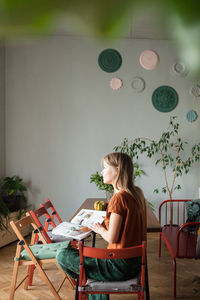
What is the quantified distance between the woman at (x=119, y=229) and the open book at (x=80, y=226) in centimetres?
15

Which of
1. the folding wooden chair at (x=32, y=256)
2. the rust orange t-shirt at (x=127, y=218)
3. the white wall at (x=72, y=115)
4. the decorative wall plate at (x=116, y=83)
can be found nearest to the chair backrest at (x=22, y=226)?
the folding wooden chair at (x=32, y=256)

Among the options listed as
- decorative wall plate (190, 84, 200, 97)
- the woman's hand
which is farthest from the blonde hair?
decorative wall plate (190, 84, 200, 97)

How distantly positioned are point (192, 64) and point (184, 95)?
13.9ft

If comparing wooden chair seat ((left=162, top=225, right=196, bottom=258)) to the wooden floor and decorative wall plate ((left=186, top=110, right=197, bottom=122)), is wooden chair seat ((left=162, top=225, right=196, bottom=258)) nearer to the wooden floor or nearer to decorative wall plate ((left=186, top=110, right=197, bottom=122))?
the wooden floor

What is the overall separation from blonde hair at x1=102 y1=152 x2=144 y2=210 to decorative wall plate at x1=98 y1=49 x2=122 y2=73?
2.48 meters

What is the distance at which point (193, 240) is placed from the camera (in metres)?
2.64

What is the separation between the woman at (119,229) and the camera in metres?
1.64

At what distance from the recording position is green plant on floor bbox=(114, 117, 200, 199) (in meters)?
3.96

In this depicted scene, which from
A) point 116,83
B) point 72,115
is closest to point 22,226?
point 72,115

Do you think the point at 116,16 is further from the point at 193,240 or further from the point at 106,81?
the point at 106,81

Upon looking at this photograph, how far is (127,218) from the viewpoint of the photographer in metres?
1.75

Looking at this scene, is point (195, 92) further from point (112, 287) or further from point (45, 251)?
point (112, 287)

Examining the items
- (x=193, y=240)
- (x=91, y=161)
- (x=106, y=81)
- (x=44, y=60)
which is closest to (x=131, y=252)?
(x=193, y=240)

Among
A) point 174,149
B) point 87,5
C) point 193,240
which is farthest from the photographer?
point 174,149
